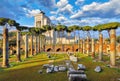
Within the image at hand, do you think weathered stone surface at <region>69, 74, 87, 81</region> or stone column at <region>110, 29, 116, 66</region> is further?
stone column at <region>110, 29, 116, 66</region>

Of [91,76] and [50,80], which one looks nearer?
[50,80]

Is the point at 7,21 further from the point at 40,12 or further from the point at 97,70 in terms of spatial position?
the point at 40,12

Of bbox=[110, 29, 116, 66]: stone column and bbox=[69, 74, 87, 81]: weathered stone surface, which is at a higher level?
bbox=[110, 29, 116, 66]: stone column

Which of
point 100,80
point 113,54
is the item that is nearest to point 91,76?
point 100,80

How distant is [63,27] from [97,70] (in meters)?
40.8

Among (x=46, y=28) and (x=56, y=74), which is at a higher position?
(x=46, y=28)

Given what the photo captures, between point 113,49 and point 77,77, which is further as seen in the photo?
point 113,49

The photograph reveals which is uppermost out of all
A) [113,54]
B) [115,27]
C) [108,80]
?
[115,27]

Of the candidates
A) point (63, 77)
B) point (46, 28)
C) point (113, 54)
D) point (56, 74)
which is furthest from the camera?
point (46, 28)

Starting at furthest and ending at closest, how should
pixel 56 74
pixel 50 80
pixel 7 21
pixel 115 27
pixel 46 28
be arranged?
pixel 46 28, pixel 7 21, pixel 115 27, pixel 56 74, pixel 50 80

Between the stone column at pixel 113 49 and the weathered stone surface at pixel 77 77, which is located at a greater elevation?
the stone column at pixel 113 49

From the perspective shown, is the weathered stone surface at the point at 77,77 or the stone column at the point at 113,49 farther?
the stone column at the point at 113,49

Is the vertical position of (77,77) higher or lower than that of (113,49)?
lower

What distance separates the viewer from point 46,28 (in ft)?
187
